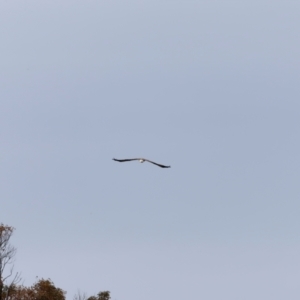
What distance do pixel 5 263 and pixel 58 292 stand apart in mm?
9500

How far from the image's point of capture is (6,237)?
111625 millimetres

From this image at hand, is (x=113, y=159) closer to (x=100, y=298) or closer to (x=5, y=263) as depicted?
(x=5, y=263)

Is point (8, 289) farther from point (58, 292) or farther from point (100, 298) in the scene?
point (100, 298)

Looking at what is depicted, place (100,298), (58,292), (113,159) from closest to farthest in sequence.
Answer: (113,159) → (58,292) → (100,298)

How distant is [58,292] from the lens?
11800cm

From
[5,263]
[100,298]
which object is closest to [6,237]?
[5,263]

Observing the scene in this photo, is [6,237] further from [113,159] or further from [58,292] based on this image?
[113,159]

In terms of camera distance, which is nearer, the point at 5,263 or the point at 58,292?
the point at 5,263

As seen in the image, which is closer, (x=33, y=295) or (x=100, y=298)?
(x=33, y=295)

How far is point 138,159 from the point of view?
313 ft

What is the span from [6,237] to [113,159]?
72.5 ft

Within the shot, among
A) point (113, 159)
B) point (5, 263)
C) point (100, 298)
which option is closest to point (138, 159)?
point (113, 159)

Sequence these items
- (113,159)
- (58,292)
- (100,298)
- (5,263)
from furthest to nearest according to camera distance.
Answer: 1. (100,298)
2. (58,292)
3. (5,263)
4. (113,159)

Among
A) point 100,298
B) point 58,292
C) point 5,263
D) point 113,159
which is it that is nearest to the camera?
point 113,159
